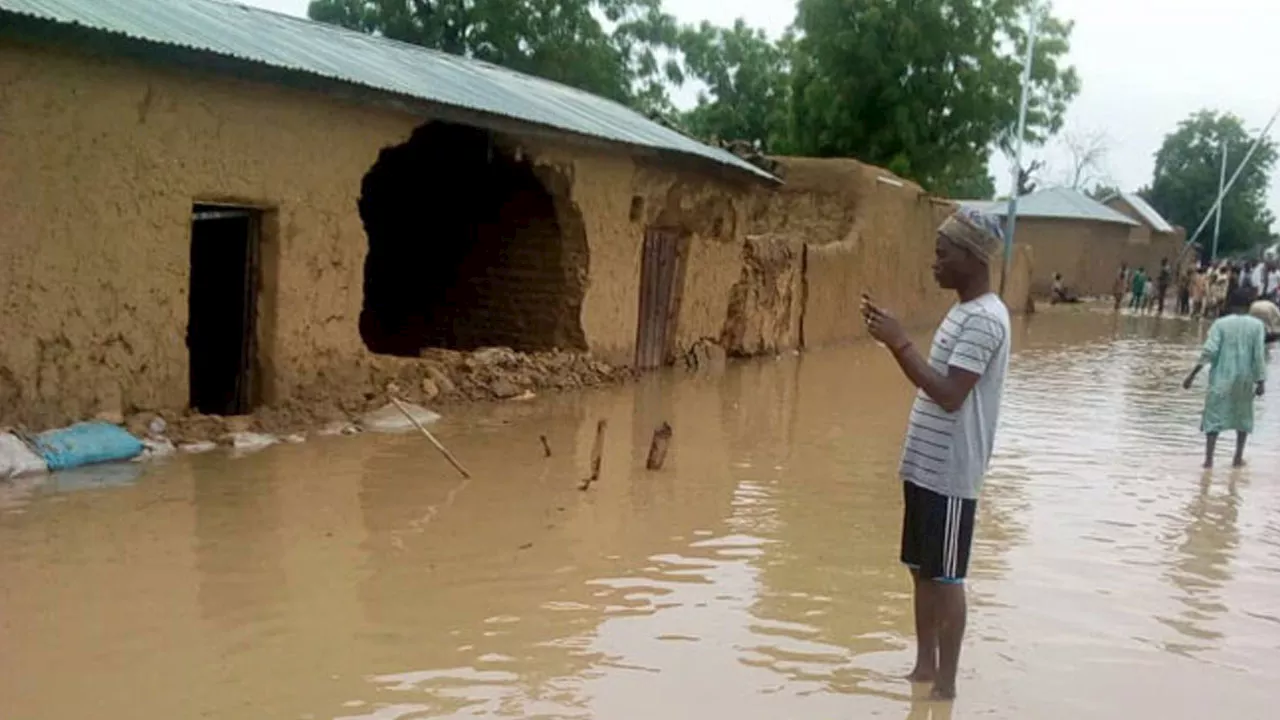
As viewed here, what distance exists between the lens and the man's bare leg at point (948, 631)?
4.45m

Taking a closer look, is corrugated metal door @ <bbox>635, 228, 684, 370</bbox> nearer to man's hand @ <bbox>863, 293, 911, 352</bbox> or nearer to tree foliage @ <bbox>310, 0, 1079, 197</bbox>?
man's hand @ <bbox>863, 293, 911, 352</bbox>

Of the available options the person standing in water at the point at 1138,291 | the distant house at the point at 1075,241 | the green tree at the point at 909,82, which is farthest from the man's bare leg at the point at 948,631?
the distant house at the point at 1075,241

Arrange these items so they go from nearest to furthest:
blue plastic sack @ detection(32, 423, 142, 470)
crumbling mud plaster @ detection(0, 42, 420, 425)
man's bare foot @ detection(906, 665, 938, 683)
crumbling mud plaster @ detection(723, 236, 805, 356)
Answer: man's bare foot @ detection(906, 665, 938, 683) → blue plastic sack @ detection(32, 423, 142, 470) → crumbling mud plaster @ detection(0, 42, 420, 425) → crumbling mud plaster @ detection(723, 236, 805, 356)

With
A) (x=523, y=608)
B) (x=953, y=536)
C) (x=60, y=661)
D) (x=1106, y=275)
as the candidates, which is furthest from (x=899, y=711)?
(x=1106, y=275)

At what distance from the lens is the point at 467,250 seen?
1426 centimetres

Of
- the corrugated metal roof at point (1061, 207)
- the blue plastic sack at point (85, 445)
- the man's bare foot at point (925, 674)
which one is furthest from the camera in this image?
the corrugated metal roof at point (1061, 207)

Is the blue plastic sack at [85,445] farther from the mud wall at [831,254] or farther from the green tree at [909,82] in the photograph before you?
the green tree at [909,82]

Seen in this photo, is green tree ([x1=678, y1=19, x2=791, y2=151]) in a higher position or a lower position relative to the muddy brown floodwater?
higher

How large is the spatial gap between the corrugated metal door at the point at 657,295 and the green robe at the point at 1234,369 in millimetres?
6472

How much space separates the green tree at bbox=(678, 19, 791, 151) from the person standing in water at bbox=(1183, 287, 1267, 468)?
31644mm

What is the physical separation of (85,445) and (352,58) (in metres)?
4.47

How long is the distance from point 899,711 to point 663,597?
4.95ft

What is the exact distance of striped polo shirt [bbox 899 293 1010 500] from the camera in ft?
14.1

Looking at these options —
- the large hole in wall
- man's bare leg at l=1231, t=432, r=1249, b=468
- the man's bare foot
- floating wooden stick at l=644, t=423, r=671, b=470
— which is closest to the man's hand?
the man's bare foot
